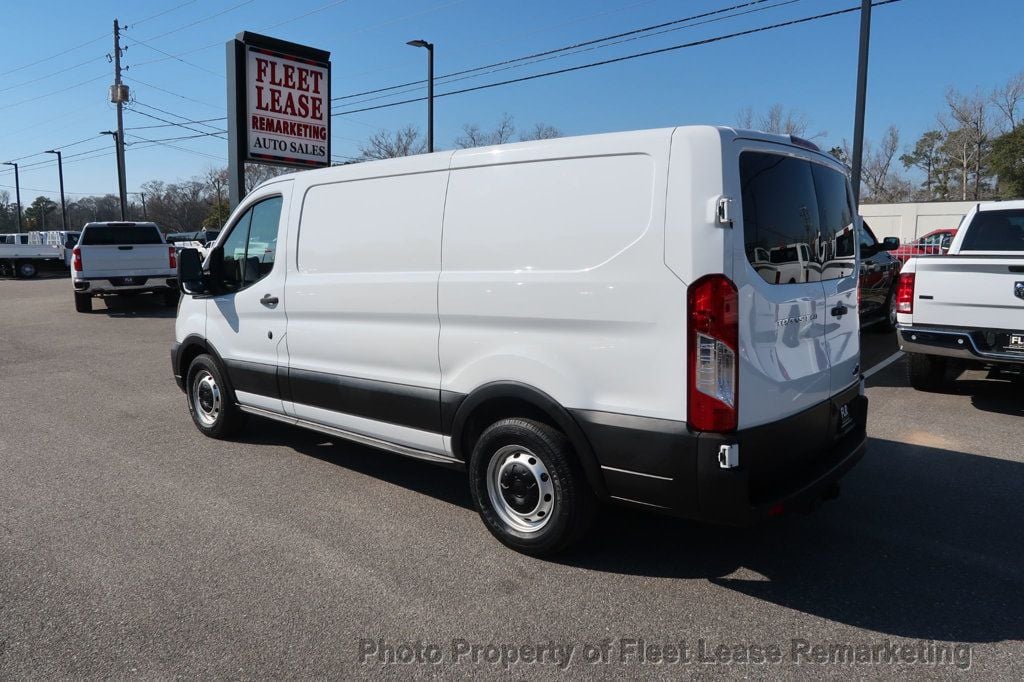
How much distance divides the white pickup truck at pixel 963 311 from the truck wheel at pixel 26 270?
35.4 m

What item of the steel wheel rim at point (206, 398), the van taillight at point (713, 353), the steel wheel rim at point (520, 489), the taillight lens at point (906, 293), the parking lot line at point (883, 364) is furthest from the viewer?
the parking lot line at point (883, 364)

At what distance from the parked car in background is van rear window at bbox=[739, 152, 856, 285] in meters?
6.65

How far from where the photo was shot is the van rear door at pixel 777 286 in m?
3.20

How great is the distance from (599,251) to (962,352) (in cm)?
499

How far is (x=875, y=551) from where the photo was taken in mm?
3879

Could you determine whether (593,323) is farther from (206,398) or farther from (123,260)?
(123,260)

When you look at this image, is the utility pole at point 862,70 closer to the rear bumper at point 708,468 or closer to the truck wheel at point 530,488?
the rear bumper at point 708,468

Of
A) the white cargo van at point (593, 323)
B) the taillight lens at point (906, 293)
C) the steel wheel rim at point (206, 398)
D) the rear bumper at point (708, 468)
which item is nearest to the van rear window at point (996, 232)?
the taillight lens at point (906, 293)

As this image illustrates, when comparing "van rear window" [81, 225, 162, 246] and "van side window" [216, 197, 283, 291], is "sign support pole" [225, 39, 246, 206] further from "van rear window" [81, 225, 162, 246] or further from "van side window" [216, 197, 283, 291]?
"van rear window" [81, 225, 162, 246]

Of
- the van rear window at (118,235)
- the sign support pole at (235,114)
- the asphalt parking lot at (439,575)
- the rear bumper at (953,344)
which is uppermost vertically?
the sign support pole at (235,114)

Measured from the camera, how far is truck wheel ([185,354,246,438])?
19.6 ft

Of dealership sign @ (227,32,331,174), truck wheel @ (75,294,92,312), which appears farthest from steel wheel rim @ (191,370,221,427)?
truck wheel @ (75,294,92,312)

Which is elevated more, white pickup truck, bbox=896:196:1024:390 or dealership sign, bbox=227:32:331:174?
dealership sign, bbox=227:32:331:174

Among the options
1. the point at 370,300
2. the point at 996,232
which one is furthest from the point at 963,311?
the point at 370,300
